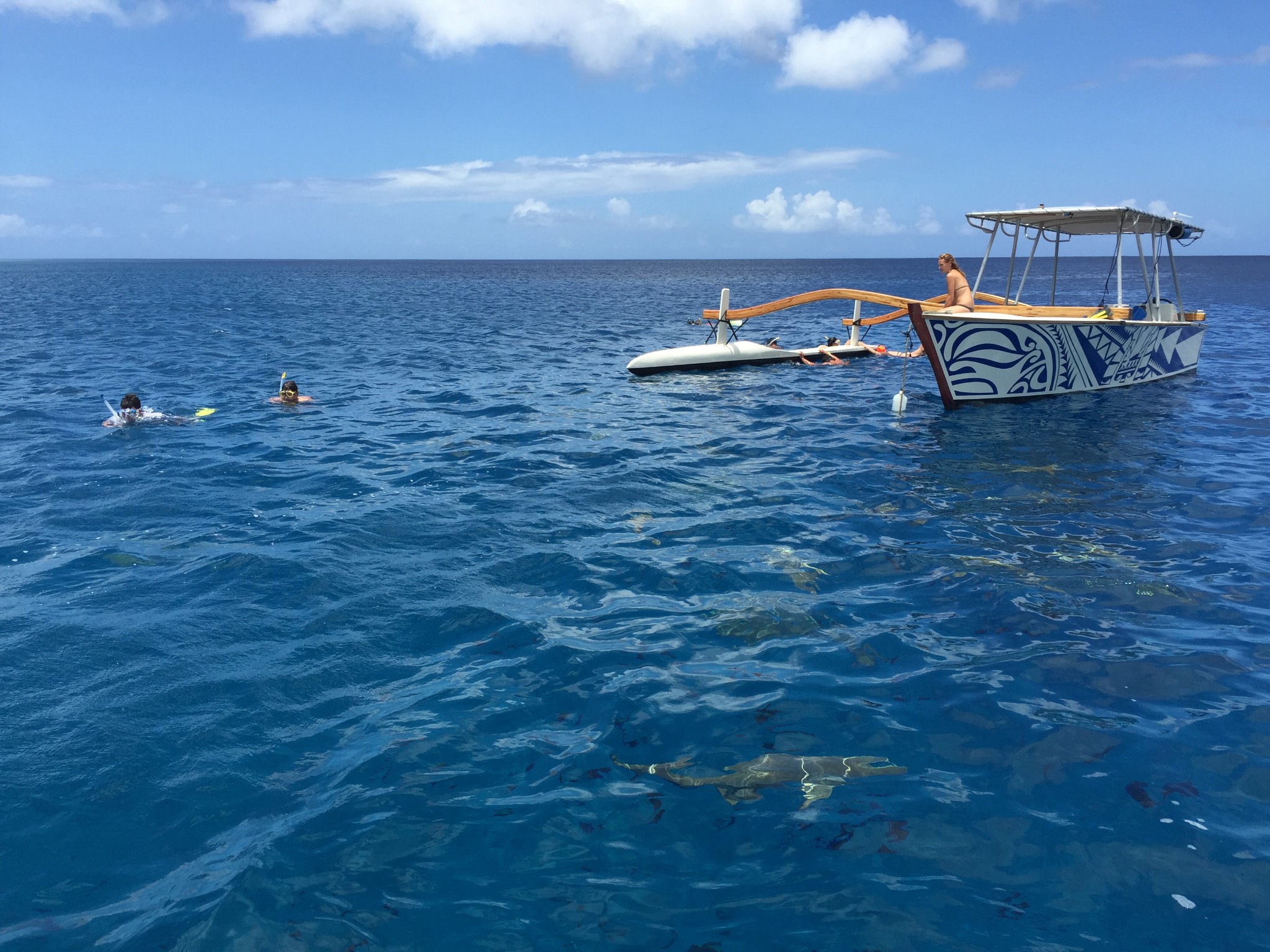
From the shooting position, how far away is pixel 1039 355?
17.4 metres

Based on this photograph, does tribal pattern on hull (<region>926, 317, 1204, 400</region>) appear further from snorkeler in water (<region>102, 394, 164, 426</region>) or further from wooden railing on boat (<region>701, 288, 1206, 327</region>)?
snorkeler in water (<region>102, 394, 164, 426</region>)

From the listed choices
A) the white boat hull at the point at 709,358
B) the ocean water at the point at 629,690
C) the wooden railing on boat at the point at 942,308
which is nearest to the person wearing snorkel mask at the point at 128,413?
the ocean water at the point at 629,690

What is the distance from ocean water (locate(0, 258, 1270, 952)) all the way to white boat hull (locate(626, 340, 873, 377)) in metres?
7.82

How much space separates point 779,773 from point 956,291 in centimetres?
1399

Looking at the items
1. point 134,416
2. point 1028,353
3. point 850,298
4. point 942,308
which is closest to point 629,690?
point 942,308

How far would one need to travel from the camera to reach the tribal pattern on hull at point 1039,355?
16.4 m

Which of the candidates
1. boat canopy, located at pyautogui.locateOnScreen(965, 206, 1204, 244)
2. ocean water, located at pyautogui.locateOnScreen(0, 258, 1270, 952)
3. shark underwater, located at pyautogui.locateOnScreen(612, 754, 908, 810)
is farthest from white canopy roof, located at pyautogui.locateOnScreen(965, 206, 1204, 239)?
shark underwater, located at pyautogui.locateOnScreen(612, 754, 908, 810)

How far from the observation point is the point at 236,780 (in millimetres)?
5277

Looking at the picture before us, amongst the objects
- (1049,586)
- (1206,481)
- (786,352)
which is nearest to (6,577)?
(1049,586)

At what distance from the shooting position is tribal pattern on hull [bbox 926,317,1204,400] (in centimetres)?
1641

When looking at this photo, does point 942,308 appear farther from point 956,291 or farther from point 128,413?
point 128,413

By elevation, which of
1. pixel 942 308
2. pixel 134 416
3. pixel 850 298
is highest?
pixel 850 298

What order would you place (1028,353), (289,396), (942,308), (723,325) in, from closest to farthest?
(942,308) < (1028,353) < (289,396) < (723,325)

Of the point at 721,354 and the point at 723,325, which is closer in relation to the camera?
the point at 721,354
